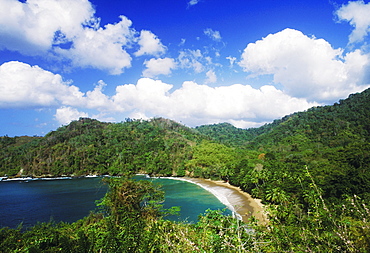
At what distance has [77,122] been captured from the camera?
123m

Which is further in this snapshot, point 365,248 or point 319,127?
point 319,127

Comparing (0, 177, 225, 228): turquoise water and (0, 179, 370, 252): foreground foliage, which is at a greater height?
(0, 179, 370, 252): foreground foliage

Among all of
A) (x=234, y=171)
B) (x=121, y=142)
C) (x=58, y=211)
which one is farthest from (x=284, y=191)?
(x=121, y=142)

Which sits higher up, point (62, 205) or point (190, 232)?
point (190, 232)

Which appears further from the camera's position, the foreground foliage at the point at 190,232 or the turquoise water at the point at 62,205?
the turquoise water at the point at 62,205

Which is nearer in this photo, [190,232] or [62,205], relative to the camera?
[190,232]

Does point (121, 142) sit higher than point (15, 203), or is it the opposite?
point (121, 142)

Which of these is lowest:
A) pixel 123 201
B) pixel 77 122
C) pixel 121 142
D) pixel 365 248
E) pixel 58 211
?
pixel 58 211

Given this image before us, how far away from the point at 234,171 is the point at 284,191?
821 inches

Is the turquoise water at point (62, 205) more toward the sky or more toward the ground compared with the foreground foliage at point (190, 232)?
more toward the ground

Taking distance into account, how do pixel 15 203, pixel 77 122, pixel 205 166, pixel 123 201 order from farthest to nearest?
pixel 77 122 < pixel 205 166 < pixel 15 203 < pixel 123 201

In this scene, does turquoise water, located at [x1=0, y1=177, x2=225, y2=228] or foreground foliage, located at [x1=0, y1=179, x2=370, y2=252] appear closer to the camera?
foreground foliage, located at [x1=0, y1=179, x2=370, y2=252]

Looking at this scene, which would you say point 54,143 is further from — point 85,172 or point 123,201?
point 123,201

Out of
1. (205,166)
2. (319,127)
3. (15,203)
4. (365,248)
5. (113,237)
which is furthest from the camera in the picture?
(319,127)
